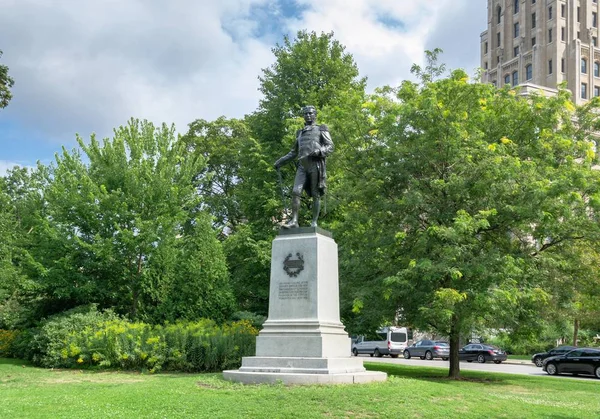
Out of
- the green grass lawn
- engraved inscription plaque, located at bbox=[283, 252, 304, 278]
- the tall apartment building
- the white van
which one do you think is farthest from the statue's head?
the tall apartment building

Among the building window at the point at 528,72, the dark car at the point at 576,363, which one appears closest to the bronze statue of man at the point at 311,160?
the dark car at the point at 576,363

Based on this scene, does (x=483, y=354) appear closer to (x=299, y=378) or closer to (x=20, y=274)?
(x=20, y=274)

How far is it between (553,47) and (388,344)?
61460 millimetres

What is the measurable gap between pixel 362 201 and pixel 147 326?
342 inches

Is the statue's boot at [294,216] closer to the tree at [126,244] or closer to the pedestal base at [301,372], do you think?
the pedestal base at [301,372]

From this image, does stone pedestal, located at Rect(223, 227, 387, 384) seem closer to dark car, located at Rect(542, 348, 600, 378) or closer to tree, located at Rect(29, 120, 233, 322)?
tree, located at Rect(29, 120, 233, 322)

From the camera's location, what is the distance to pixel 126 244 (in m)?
23.8

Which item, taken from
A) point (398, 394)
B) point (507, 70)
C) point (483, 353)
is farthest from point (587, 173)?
point (507, 70)

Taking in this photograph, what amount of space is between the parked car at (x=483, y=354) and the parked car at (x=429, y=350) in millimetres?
3112

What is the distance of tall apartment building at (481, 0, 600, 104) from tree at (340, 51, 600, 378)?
72.7m

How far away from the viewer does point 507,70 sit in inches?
3836

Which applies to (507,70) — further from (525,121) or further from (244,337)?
(244,337)

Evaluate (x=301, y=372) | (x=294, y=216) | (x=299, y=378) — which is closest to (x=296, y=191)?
Result: (x=294, y=216)

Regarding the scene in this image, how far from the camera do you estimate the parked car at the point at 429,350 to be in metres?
45.7
